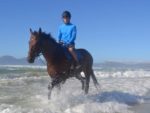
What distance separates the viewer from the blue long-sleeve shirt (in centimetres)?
1069

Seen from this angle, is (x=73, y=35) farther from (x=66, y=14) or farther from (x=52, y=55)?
(x=52, y=55)

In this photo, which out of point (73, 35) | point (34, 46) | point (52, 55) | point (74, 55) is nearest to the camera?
point (34, 46)

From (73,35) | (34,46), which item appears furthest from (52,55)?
(73,35)

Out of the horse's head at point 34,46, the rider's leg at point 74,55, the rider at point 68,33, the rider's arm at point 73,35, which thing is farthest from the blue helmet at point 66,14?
the horse's head at point 34,46

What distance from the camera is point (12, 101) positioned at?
11.4 m

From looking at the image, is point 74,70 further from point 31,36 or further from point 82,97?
point 31,36

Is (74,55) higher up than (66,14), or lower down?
lower down

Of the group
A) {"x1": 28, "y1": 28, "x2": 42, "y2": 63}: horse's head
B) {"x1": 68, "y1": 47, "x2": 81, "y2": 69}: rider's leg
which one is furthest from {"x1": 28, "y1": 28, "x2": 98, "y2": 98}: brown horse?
{"x1": 68, "y1": 47, "x2": 81, "y2": 69}: rider's leg

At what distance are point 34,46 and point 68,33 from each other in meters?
1.45

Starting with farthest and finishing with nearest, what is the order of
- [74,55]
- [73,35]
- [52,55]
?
[73,35]
[74,55]
[52,55]

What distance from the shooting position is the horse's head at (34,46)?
373 inches

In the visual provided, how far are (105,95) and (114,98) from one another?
0.48 m

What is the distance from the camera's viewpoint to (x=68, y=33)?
1073cm

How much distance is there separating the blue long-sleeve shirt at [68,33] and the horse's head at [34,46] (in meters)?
1.14
